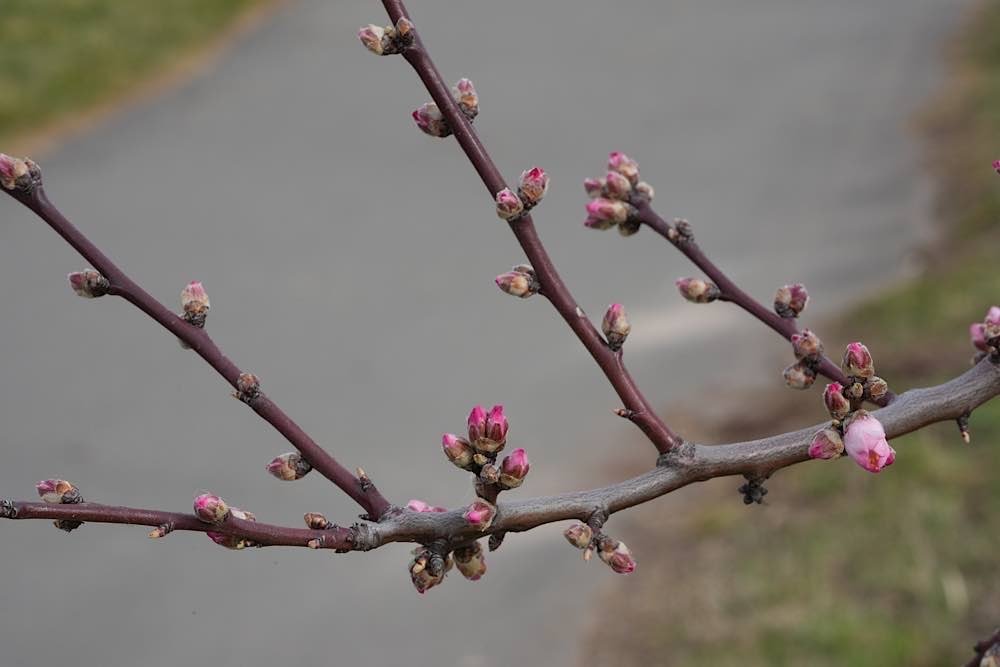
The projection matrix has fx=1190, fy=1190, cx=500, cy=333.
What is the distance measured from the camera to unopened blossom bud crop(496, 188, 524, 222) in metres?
0.60

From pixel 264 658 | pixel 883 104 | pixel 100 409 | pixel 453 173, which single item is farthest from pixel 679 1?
pixel 264 658

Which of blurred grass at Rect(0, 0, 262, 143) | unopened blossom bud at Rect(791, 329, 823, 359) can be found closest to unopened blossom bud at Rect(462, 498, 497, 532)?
unopened blossom bud at Rect(791, 329, 823, 359)

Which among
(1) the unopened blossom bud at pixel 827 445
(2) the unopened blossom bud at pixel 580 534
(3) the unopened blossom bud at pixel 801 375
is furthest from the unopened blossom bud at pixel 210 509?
(3) the unopened blossom bud at pixel 801 375

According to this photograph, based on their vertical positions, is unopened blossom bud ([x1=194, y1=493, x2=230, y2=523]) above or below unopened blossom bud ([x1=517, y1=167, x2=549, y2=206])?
below

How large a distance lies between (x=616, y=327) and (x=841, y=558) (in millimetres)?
1957

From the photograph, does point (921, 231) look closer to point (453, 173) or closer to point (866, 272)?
point (866, 272)

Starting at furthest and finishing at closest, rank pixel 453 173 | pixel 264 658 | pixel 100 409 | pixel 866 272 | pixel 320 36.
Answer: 1. pixel 320 36
2. pixel 453 173
3. pixel 866 272
4. pixel 100 409
5. pixel 264 658

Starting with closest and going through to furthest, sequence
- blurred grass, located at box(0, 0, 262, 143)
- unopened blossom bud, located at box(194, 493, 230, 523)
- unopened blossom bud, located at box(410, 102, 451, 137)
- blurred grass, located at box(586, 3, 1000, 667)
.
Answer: unopened blossom bud, located at box(194, 493, 230, 523) → unopened blossom bud, located at box(410, 102, 451, 137) → blurred grass, located at box(586, 3, 1000, 667) → blurred grass, located at box(0, 0, 262, 143)

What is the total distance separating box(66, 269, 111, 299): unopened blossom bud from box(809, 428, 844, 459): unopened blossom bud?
0.37m

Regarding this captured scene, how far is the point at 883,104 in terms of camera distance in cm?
523

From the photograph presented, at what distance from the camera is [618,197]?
0.83m

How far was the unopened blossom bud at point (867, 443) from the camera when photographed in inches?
23.2

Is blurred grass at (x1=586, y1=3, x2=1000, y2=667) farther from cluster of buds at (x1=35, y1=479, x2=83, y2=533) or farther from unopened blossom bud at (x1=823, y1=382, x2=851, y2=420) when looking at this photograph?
cluster of buds at (x1=35, y1=479, x2=83, y2=533)

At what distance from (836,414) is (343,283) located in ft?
10.8
